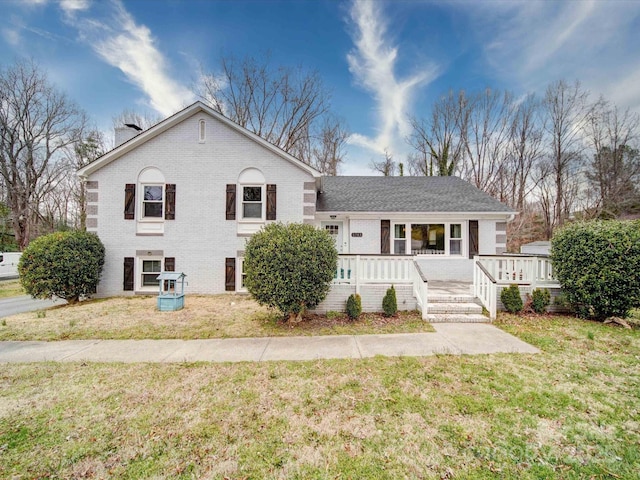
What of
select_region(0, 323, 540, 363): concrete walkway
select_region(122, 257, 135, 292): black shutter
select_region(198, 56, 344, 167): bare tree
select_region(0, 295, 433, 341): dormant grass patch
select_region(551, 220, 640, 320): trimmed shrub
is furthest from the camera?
select_region(198, 56, 344, 167): bare tree

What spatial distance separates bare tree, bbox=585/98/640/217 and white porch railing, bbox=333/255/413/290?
2372 centimetres

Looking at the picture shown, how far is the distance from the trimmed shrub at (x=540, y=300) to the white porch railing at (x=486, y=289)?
998 mm

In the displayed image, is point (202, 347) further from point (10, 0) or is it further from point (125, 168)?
point (10, 0)

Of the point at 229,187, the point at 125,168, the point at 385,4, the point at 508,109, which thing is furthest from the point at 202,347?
the point at 508,109

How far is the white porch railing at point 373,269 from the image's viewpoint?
7.69 metres

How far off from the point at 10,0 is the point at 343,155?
2078cm

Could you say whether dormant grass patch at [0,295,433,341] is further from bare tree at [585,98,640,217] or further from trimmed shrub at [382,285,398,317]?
bare tree at [585,98,640,217]

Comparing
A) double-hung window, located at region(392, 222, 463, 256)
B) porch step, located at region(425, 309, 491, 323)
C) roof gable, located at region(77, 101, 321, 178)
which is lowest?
porch step, located at region(425, 309, 491, 323)

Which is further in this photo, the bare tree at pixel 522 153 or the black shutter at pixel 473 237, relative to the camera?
the bare tree at pixel 522 153

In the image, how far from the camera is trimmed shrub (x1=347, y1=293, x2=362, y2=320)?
7.16 meters

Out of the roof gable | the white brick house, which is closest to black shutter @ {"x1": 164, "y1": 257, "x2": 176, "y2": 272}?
the white brick house

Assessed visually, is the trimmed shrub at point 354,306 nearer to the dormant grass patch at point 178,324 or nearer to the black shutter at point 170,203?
the dormant grass patch at point 178,324

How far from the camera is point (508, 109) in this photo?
77.0ft

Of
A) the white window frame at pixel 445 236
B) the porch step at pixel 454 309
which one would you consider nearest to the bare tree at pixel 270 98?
the white window frame at pixel 445 236
